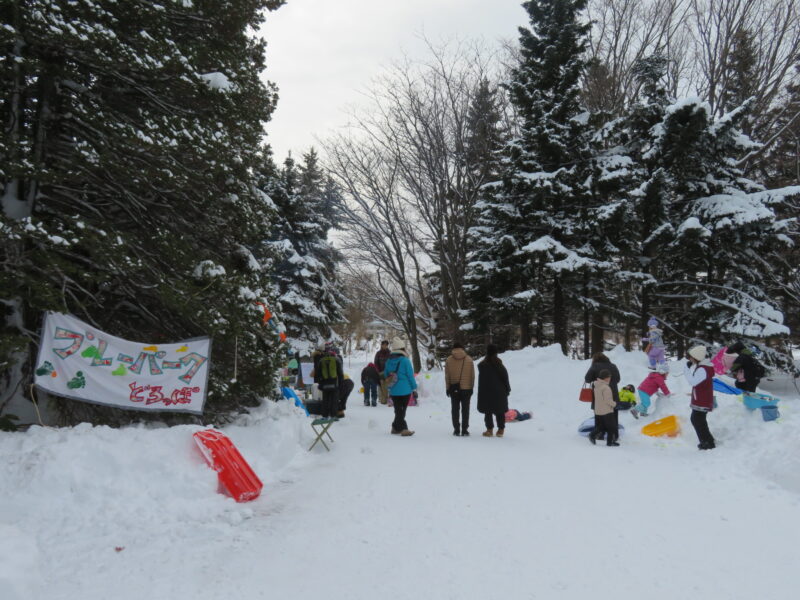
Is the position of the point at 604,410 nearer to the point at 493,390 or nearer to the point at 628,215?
the point at 493,390

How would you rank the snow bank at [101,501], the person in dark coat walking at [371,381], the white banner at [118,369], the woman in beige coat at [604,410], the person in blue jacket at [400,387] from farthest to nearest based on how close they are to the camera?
the person in dark coat walking at [371,381]
the person in blue jacket at [400,387]
the woman in beige coat at [604,410]
the white banner at [118,369]
the snow bank at [101,501]

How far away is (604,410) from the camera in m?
8.65

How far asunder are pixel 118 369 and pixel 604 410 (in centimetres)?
747

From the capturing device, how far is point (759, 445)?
23.0 feet

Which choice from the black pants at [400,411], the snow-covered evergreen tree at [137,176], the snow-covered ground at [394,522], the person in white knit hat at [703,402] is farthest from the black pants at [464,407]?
the person in white knit hat at [703,402]

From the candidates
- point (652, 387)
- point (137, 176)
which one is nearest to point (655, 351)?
Answer: point (652, 387)

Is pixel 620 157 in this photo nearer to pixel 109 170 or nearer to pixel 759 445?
pixel 759 445

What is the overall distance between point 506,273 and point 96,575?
18.0 meters

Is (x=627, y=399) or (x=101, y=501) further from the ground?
(x=627, y=399)

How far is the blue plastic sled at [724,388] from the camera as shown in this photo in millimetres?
9273

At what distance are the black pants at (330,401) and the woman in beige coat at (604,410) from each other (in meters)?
5.20

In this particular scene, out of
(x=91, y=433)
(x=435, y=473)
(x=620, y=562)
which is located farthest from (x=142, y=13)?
(x=620, y=562)

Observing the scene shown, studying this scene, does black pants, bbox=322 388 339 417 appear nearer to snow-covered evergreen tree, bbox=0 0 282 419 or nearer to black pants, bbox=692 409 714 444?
snow-covered evergreen tree, bbox=0 0 282 419

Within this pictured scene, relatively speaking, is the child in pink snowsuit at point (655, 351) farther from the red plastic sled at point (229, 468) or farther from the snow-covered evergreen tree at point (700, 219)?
the red plastic sled at point (229, 468)
